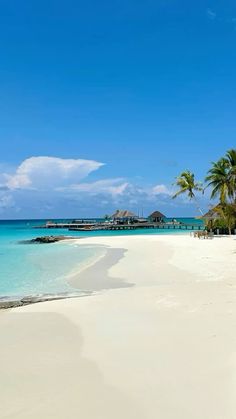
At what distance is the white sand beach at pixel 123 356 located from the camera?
13.3 feet

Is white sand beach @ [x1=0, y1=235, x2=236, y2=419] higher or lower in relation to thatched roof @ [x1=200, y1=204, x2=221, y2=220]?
lower

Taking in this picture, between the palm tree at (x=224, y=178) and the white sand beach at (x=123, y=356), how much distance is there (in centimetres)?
2727

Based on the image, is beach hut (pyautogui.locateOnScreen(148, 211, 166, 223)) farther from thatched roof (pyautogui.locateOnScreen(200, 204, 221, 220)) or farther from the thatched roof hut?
thatched roof (pyautogui.locateOnScreen(200, 204, 221, 220))

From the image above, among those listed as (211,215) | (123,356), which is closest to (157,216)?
(211,215)

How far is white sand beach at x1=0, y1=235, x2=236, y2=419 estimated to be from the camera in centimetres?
406

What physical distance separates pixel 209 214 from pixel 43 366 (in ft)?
130

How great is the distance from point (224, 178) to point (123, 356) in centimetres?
3289

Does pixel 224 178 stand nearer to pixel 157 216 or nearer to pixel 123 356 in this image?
pixel 123 356

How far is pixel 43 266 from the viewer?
18750mm

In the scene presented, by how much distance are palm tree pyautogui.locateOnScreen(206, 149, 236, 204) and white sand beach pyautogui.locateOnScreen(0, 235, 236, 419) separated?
27270 millimetres

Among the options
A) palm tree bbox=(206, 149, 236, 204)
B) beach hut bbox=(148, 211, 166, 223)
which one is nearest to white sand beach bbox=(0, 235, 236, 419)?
palm tree bbox=(206, 149, 236, 204)

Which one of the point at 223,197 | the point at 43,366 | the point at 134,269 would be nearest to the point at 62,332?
the point at 43,366

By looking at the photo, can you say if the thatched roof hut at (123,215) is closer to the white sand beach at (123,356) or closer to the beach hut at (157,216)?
the beach hut at (157,216)

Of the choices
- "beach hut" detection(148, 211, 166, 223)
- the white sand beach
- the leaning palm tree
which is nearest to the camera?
the white sand beach
